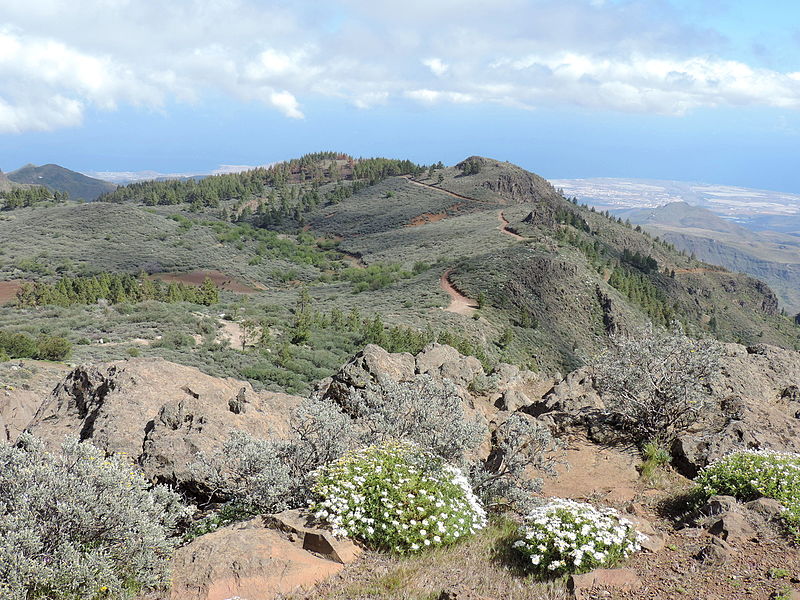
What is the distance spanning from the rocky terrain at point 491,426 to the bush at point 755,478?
47cm

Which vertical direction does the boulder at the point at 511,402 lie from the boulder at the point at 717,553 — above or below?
below

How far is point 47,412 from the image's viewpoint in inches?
353

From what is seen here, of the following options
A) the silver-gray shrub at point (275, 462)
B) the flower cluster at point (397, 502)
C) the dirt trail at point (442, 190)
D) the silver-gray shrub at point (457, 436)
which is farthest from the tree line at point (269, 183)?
the flower cluster at point (397, 502)

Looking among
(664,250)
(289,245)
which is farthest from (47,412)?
(664,250)

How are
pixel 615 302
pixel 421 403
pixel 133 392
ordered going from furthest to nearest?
1. pixel 615 302
2. pixel 133 392
3. pixel 421 403

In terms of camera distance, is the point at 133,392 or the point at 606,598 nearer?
the point at 606,598

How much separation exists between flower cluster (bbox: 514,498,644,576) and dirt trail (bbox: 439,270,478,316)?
29.3 meters

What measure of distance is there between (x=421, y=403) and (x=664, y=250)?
9950cm

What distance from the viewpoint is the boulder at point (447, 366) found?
529 inches

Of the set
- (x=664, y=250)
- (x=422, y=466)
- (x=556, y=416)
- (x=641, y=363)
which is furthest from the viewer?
(x=664, y=250)

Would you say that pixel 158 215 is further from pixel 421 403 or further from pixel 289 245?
pixel 421 403

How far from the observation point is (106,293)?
39.6 metres

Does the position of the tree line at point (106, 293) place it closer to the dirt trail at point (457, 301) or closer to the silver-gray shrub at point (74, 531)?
the dirt trail at point (457, 301)

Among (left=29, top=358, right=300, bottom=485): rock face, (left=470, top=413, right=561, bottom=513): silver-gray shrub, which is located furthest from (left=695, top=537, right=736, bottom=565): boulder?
(left=29, top=358, right=300, bottom=485): rock face
